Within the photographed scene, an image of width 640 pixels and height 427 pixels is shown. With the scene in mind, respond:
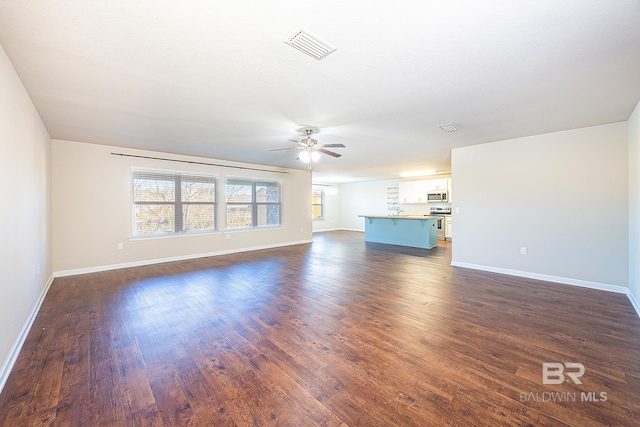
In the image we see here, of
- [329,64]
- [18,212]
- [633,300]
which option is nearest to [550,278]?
[633,300]

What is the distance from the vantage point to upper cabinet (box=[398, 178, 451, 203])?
9055mm

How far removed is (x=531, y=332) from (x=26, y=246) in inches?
205

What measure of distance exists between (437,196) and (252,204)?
6334 mm

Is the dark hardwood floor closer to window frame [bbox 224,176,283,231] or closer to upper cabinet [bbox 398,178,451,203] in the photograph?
window frame [bbox 224,176,283,231]

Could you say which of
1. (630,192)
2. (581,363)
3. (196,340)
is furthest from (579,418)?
(630,192)

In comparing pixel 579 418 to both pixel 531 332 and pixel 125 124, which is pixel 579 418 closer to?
pixel 531 332

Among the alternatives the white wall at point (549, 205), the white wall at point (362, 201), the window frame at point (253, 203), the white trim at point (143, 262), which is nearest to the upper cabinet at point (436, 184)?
the white wall at point (362, 201)

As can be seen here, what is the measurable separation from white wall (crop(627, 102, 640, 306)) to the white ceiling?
0.82 feet

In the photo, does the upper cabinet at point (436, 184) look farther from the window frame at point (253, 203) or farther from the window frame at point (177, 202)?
the window frame at point (177, 202)

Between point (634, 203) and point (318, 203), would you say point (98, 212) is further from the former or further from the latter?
point (634, 203)

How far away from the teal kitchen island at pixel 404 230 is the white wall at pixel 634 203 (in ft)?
13.0

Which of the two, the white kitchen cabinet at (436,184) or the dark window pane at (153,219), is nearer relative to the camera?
the dark window pane at (153,219)

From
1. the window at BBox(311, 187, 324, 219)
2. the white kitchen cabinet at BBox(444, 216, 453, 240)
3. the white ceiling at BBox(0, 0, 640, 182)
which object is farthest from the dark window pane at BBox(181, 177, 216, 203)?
the white kitchen cabinet at BBox(444, 216, 453, 240)

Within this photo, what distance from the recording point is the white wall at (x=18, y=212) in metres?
1.98
